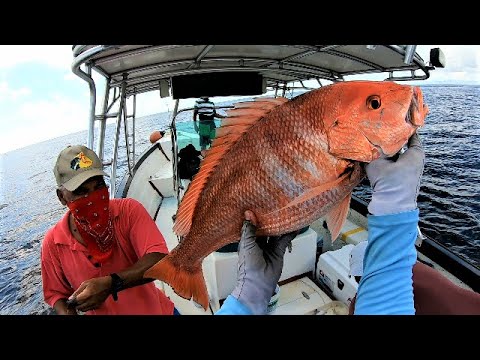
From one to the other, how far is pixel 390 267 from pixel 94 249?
1.70 metres

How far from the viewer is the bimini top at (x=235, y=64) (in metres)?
3.06

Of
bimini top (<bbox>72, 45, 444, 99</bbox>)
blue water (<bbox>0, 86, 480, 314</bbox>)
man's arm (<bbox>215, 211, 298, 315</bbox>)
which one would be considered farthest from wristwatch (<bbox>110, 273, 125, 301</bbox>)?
blue water (<bbox>0, 86, 480, 314</bbox>)

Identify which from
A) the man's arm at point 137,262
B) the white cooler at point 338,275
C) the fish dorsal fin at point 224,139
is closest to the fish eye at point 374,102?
the fish dorsal fin at point 224,139

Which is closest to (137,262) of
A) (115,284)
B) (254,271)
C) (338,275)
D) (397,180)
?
(115,284)

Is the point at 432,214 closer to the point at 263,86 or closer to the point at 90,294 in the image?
the point at 263,86

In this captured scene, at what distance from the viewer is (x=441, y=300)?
4.99ft

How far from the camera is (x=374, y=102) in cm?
124

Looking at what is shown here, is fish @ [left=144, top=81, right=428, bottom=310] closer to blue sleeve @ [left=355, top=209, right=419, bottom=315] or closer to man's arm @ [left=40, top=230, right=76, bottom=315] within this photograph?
blue sleeve @ [left=355, top=209, right=419, bottom=315]

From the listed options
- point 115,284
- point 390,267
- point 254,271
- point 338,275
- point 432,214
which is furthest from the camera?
point 432,214

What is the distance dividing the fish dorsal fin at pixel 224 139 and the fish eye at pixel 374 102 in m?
0.36

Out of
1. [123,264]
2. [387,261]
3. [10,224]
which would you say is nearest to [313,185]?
[387,261]

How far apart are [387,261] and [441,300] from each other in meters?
0.62

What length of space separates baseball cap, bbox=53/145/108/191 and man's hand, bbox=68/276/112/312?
0.57 metres
